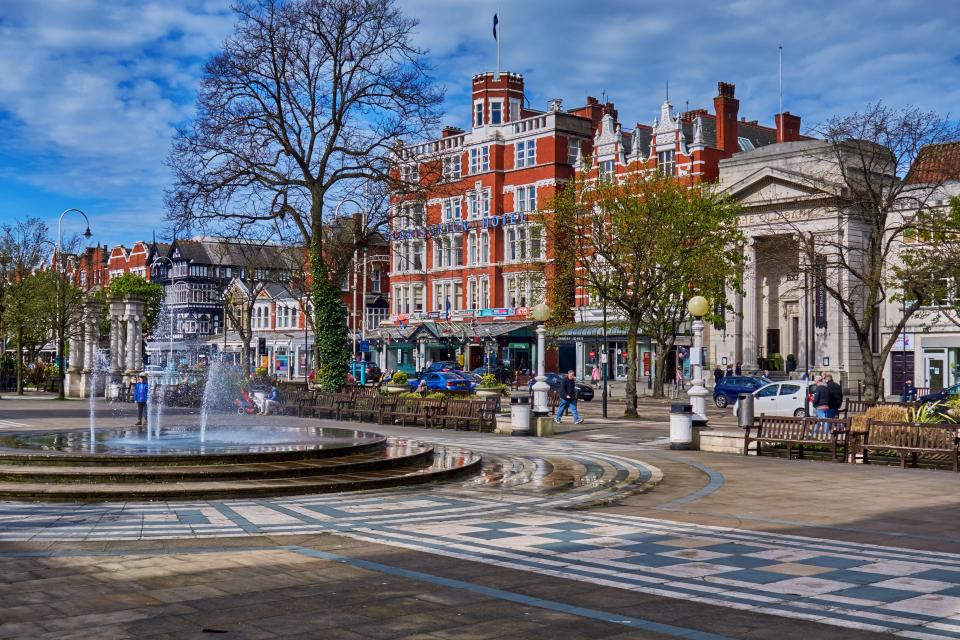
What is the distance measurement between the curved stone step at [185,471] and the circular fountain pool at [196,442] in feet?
1.30

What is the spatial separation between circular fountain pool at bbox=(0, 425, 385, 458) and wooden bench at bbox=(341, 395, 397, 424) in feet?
27.8

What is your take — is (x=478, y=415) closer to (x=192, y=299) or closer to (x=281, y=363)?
(x=281, y=363)

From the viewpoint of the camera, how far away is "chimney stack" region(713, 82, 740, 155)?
212ft

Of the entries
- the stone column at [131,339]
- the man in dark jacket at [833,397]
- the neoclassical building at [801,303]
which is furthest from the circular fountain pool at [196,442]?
the neoclassical building at [801,303]

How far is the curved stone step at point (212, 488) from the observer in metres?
13.8

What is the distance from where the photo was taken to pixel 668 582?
8969mm

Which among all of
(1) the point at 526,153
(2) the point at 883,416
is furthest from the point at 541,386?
(1) the point at 526,153

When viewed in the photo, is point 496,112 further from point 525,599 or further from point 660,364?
point 525,599

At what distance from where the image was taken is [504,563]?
985 cm

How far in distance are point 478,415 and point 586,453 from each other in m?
7.16

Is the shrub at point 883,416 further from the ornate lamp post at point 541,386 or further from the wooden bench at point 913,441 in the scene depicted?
the ornate lamp post at point 541,386

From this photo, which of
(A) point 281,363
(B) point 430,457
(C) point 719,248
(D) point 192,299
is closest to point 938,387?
(C) point 719,248

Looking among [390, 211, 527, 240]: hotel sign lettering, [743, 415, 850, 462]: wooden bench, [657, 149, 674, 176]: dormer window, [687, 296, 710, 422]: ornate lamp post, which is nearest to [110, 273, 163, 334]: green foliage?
[390, 211, 527, 240]: hotel sign lettering

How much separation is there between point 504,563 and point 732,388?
35.5 m
